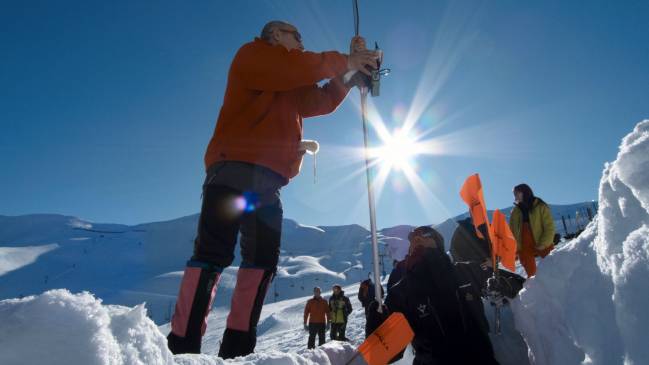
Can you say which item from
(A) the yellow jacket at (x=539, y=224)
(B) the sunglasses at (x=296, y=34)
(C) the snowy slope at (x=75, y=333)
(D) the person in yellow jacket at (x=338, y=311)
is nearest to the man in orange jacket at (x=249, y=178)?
(B) the sunglasses at (x=296, y=34)

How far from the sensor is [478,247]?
15.7ft

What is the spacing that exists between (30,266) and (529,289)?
786ft

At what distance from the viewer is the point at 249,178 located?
209 cm

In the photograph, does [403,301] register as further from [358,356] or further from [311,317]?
[311,317]

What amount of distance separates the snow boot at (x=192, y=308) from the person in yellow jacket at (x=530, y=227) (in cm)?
408

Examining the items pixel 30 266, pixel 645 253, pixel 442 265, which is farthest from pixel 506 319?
pixel 30 266

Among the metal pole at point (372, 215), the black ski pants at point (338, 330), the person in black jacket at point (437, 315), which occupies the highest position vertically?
the metal pole at point (372, 215)

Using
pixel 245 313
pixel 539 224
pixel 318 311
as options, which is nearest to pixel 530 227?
pixel 539 224

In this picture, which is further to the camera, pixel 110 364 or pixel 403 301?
pixel 403 301

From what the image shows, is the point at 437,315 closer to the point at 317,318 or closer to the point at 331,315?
the point at 331,315

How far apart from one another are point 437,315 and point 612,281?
4.11 feet

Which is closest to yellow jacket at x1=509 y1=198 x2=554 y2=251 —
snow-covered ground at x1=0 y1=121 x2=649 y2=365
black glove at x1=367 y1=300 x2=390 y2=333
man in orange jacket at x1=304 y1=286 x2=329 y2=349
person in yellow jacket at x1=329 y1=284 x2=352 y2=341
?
snow-covered ground at x1=0 y1=121 x2=649 y2=365

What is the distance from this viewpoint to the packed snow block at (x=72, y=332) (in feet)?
2.33

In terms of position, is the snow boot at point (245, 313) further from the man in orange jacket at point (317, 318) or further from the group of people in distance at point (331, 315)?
the man in orange jacket at point (317, 318)
